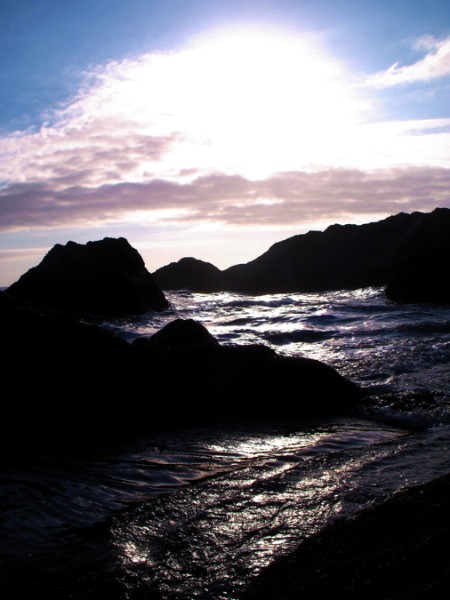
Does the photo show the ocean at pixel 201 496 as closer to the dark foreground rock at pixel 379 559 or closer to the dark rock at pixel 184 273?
the dark foreground rock at pixel 379 559

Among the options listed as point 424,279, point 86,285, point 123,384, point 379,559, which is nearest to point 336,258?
point 424,279

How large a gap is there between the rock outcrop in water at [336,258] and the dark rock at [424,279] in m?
9.98

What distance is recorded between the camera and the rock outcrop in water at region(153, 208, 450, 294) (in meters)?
33.7

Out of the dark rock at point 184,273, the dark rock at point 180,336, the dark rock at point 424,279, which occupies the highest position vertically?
the dark rock at point 184,273

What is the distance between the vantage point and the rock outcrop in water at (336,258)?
33.7 meters

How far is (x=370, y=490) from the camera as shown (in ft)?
12.3

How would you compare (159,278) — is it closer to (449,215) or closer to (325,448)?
(449,215)

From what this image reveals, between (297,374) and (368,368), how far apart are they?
263cm

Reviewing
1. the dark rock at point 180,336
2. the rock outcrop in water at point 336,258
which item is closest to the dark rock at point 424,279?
the rock outcrop in water at point 336,258

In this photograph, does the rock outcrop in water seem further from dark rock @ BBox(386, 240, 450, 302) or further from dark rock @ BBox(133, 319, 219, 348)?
dark rock @ BBox(133, 319, 219, 348)

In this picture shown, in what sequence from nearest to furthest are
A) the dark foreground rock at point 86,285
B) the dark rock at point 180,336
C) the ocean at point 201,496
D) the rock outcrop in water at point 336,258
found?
the ocean at point 201,496
the dark rock at point 180,336
the dark foreground rock at point 86,285
the rock outcrop in water at point 336,258

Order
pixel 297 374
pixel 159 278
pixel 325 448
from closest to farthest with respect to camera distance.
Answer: pixel 325 448
pixel 297 374
pixel 159 278

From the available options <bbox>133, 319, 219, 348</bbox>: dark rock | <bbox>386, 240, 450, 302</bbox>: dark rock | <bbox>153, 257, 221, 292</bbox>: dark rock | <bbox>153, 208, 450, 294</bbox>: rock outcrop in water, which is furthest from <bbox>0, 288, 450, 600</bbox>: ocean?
<bbox>153, 257, 221, 292</bbox>: dark rock

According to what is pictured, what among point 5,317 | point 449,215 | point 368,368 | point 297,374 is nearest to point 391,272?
point 449,215
